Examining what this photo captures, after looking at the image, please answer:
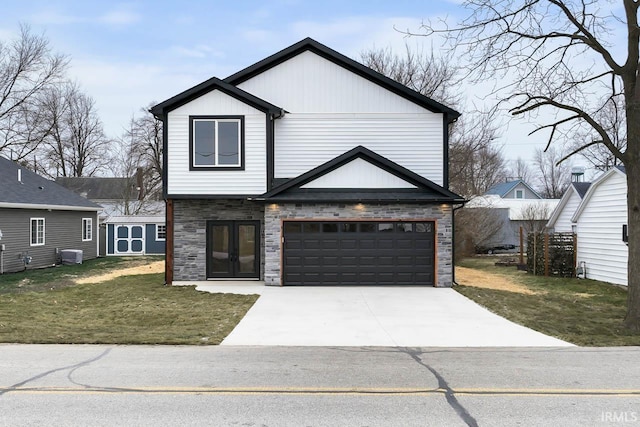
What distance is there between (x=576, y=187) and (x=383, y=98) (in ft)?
41.0

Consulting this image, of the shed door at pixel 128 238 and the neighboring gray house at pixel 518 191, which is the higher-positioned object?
the neighboring gray house at pixel 518 191

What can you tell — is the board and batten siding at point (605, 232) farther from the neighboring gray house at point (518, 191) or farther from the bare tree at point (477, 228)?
the neighboring gray house at point (518, 191)

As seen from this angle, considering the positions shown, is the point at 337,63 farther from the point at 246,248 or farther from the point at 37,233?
the point at 37,233

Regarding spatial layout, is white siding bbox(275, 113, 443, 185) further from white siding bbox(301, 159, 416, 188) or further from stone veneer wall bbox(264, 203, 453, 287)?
stone veneer wall bbox(264, 203, 453, 287)

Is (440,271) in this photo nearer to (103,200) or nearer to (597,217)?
(597,217)

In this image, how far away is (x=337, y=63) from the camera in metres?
18.9

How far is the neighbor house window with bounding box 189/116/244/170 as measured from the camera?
1730 centimetres

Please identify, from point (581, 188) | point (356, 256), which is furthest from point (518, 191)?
point (356, 256)

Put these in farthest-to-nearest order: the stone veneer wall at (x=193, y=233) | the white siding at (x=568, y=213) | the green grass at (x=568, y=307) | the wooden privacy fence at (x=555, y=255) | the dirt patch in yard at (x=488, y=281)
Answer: the white siding at (x=568, y=213) → the wooden privacy fence at (x=555, y=255) → the stone veneer wall at (x=193, y=233) → the dirt patch in yard at (x=488, y=281) → the green grass at (x=568, y=307)

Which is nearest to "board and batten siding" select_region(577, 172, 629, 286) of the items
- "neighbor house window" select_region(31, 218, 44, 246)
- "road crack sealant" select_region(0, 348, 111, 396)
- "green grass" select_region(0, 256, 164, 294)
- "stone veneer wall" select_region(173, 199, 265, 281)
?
"stone veneer wall" select_region(173, 199, 265, 281)

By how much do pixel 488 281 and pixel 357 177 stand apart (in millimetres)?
6914

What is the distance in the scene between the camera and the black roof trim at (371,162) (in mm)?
17125

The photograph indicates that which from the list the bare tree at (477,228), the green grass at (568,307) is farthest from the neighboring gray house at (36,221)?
the bare tree at (477,228)

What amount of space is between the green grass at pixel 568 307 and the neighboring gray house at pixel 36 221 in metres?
18.0
